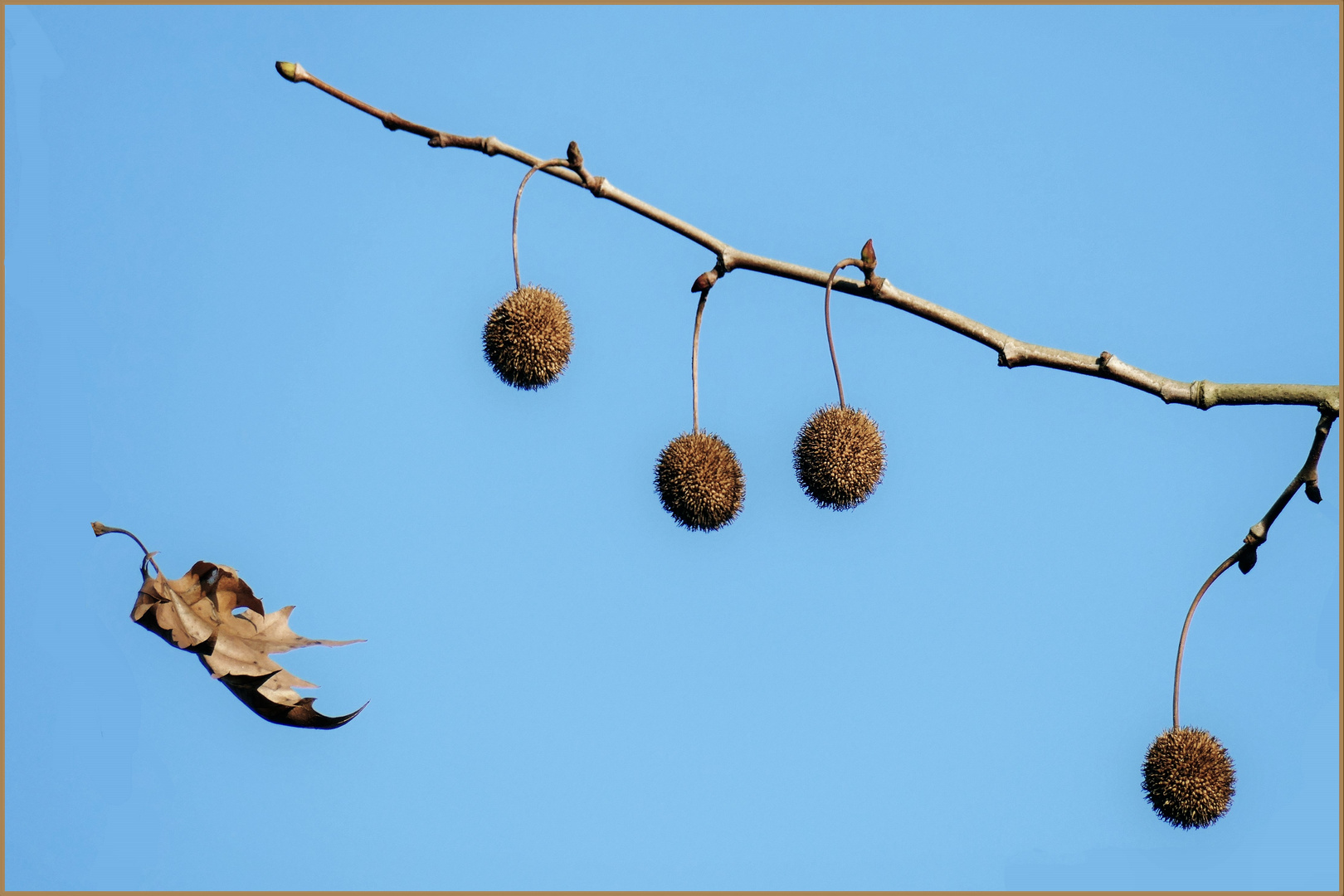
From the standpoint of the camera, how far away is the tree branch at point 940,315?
8.86ft

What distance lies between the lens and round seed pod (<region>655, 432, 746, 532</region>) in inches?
133

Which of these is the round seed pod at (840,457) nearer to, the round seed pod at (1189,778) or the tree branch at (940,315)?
the tree branch at (940,315)

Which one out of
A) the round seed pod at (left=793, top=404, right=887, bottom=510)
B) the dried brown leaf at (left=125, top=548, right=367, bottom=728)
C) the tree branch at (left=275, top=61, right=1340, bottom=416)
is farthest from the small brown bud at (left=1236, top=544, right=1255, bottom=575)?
the dried brown leaf at (left=125, top=548, right=367, bottom=728)

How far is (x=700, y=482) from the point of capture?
11.0 feet

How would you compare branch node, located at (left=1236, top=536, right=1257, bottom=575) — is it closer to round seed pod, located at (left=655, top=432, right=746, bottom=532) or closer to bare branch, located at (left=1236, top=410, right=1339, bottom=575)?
bare branch, located at (left=1236, top=410, right=1339, bottom=575)

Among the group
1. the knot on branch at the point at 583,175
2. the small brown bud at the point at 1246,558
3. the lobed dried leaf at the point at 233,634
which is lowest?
the lobed dried leaf at the point at 233,634

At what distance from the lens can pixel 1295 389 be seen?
271 cm

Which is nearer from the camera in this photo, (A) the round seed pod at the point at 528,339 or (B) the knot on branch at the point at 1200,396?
(B) the knot on branch at the point at 1200,396

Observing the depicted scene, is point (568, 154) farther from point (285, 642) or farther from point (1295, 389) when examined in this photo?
point (1295, 389)

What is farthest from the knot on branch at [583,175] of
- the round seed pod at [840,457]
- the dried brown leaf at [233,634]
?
the dried brown leaf at [233,634]

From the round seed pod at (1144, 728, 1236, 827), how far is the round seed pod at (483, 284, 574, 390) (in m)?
2.07

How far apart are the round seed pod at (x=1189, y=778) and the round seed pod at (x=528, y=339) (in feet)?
6.79

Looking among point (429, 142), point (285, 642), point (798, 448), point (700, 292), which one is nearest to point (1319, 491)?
point (798, 448)

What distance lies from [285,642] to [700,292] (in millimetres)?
1366
